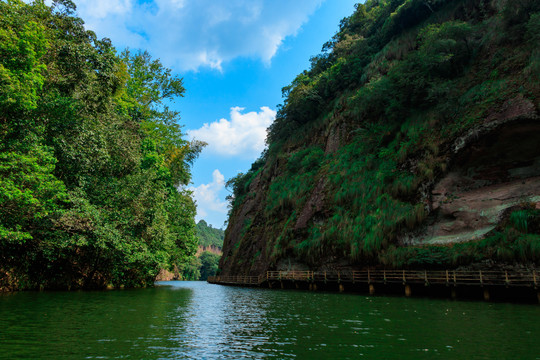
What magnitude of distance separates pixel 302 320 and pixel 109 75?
1610cm

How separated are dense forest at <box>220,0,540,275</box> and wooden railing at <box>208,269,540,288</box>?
74 cm

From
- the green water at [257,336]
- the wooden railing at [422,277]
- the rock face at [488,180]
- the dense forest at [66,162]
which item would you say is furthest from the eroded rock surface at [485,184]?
the dense forest at [66,162]

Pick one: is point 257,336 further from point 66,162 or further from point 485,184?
point 485,184

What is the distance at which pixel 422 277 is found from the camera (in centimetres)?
2225

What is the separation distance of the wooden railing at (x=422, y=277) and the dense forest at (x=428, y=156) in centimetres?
74

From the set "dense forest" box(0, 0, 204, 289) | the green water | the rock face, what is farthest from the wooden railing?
"dense forest" box(0, 0, 204, 289)

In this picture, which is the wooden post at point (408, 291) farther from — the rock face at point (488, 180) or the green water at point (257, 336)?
the green water at point (257, 336)

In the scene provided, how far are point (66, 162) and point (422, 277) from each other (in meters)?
22.1

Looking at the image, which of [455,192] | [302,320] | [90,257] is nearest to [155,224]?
[90,257]

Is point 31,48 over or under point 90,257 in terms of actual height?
over

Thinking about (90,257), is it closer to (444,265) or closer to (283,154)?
(444,265)

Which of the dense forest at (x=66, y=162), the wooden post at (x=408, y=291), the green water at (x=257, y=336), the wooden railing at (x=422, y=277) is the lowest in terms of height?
the wooden post at (x=408, y=291)

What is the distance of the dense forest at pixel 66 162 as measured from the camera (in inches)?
513

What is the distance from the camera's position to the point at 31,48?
1309cm
